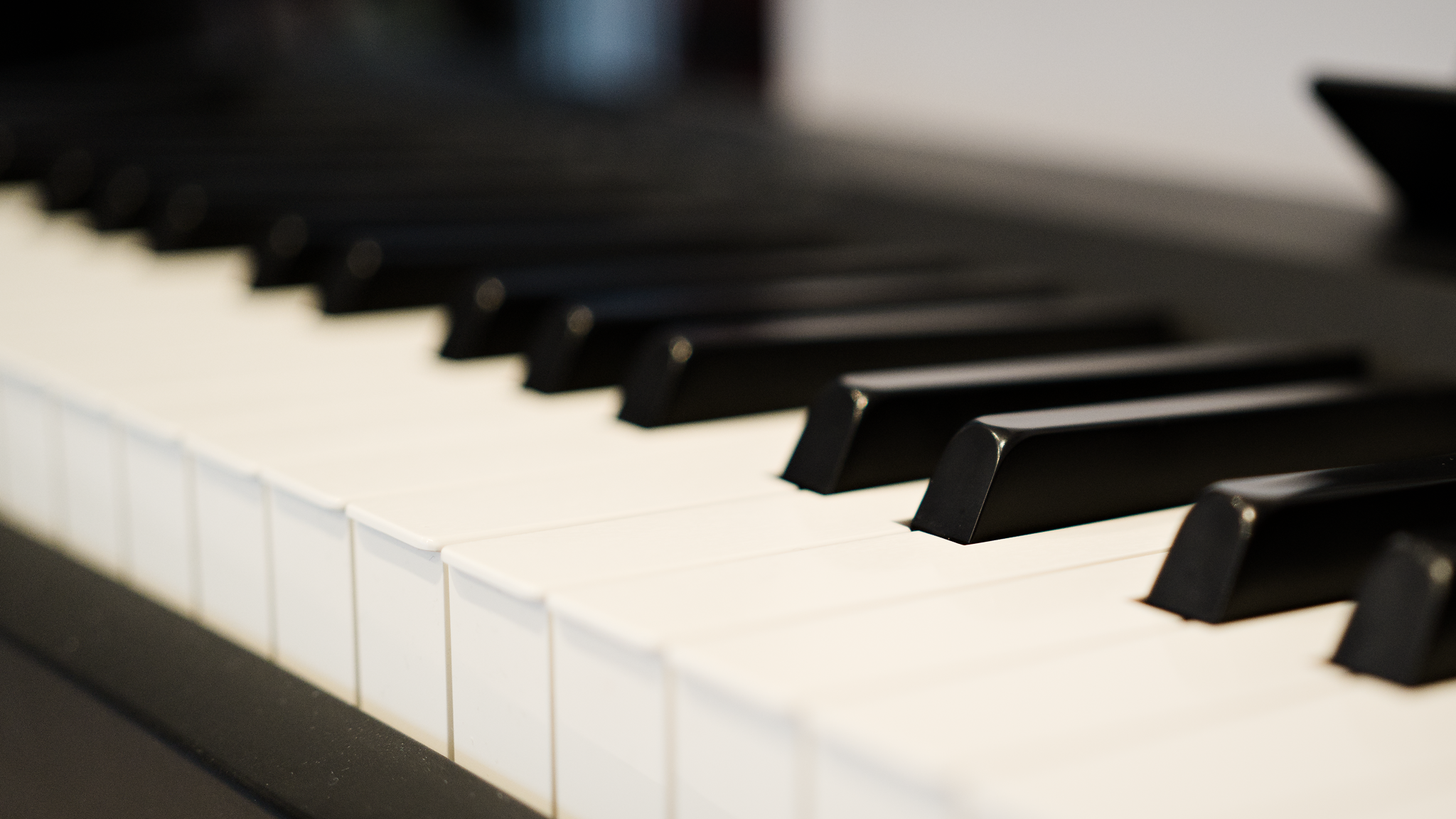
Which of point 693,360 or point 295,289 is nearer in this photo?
point 693,360


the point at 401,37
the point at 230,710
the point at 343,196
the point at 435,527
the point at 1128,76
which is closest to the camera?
the point at 435,527

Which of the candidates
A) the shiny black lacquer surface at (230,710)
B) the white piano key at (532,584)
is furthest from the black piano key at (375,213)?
the white piano key at (532,584)

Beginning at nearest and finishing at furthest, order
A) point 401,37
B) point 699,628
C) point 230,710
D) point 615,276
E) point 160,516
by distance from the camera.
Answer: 1. point 699,628
2. point 230,710
3. point 160,516
4. point 615,276
5. point 401,37

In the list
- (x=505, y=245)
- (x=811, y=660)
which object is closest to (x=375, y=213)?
(x=505, y=245)

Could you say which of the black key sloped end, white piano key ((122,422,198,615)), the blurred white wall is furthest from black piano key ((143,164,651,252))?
the black key sloped end

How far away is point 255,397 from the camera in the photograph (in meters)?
1.07

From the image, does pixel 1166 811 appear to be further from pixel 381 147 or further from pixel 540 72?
pixel 540 72

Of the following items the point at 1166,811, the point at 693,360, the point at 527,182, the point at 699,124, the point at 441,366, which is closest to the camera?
the point at 1166,811

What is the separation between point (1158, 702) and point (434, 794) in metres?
0.38

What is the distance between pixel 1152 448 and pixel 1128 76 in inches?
34.5

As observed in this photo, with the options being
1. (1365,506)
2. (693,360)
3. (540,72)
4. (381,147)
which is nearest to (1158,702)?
(1365,506)

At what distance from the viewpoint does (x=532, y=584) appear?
685 mm

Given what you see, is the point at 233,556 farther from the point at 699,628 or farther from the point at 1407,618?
the point at 1407,618

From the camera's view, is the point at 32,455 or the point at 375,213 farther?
the point at 375,213
